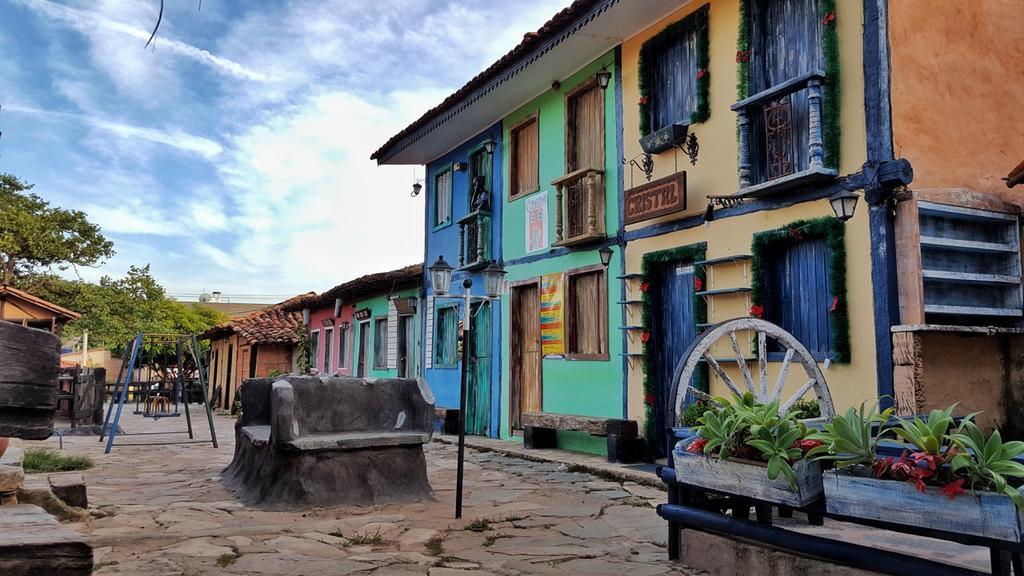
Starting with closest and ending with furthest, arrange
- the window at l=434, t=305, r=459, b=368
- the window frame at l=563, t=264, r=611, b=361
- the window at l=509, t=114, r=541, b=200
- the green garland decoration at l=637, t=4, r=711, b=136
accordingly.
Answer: the green garland decoration at l=637, t=4, r=711, b=136 < the window frame at l=563, t=264, r=611, b=361 < the window at l=509, t=114, r=541, b=200 < the window at l=434, t=305, r=459, b=368

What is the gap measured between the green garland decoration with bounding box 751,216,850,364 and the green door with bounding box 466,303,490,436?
6.30 m

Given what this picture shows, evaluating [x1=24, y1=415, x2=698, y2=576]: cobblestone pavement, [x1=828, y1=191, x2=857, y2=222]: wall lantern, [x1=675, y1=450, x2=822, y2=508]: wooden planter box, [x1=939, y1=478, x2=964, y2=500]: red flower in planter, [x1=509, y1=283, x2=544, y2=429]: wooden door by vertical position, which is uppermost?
[x1=828, y1=191, x2=857, y2=222]: wall lantern

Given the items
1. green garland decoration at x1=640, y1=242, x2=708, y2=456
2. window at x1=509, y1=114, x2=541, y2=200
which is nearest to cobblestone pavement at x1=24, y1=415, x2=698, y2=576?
green garland decoration at x1=640, y1=242, x2=708, y2=456

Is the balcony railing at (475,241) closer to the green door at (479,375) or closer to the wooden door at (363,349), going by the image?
the green door at (479,375)

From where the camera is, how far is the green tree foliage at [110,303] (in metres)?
30.4

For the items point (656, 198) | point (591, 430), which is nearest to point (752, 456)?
point (656, 198)

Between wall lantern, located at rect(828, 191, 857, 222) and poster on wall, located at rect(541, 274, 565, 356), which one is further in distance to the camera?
poster on wall, located at rect(541, 274, 565, 356)

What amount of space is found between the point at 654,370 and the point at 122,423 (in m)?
14.1

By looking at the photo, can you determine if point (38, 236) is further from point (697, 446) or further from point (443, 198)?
point (697, 446)

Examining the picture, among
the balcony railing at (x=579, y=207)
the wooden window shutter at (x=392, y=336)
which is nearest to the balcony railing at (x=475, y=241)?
the balcony railing at (x=579, y=207)

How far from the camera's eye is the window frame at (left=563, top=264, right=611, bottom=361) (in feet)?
34.5

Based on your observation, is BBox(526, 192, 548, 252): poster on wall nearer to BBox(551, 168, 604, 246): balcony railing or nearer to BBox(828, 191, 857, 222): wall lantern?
BBox(551, 168, 604, 246): balcony railing

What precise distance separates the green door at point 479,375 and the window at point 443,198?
8.39 ft

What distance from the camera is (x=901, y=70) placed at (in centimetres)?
696
